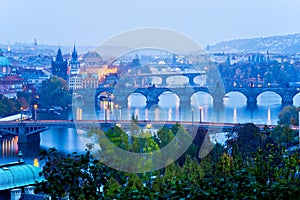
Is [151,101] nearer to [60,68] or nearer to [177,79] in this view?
[177,79]

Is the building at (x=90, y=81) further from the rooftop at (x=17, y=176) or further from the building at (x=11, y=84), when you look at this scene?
the rooftop at (x=17, y=176)

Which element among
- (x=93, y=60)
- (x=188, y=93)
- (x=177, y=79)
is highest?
(x=93, y=60)

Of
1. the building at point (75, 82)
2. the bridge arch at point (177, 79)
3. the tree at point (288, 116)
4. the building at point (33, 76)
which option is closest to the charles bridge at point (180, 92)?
the building at point (75, 82)

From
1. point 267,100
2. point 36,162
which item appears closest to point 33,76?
point 267,100

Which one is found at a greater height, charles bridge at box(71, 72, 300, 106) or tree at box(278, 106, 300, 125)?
charles bridge at box(71, 72, 300, 106)

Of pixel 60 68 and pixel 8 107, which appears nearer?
pixel 8 107

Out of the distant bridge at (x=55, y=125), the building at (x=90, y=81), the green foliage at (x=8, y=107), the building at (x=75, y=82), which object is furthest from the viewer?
the building at (x=90, y=81)

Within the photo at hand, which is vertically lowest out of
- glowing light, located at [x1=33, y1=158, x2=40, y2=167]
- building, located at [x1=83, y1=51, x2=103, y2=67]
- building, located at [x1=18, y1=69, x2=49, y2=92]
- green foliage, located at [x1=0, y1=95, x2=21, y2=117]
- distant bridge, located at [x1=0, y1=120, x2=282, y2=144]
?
glowing light, located at [x1=33, y1=158, x2=40, y2=167]

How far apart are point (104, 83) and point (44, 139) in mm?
11543

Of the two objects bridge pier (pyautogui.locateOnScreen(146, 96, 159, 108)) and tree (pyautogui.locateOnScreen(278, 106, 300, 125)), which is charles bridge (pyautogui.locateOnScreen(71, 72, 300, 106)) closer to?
bridge pier (pyautogui.locateOnScreen(146, 96, 159, 108))

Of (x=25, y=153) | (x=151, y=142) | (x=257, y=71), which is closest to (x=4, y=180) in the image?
(x=151, y=142)

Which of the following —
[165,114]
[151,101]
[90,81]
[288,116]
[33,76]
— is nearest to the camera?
[288,116]

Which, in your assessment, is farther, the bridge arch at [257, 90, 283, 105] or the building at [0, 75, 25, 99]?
the building at [0, 75, 25, 99]

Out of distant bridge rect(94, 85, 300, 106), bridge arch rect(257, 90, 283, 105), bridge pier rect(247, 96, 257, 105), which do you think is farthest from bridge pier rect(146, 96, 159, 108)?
bridge arch rect(257, 90, 283, 105)
